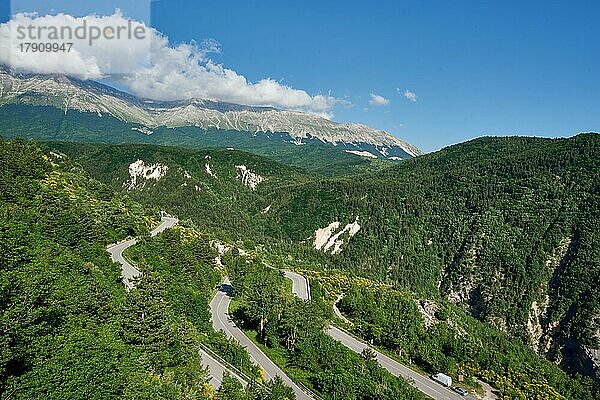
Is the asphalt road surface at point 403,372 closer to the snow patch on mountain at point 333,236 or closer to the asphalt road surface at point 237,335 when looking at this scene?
the asphalt road surface at point 237,335

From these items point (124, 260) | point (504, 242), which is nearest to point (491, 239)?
point (504, 242)

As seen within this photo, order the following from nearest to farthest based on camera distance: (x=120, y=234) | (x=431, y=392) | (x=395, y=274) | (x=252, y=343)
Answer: (x=431, y=392), (x=252, y=343), (x=120, y=234), (x=395, y=274)

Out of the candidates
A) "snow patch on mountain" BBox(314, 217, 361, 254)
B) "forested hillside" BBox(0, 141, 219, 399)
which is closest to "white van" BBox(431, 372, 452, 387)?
"forested hillside" BBox(0, 141, 219, 399)

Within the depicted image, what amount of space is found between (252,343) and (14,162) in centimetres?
4988

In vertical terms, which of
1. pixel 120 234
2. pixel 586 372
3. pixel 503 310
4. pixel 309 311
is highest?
pixel 120 234

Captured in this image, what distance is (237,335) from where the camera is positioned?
5431cm

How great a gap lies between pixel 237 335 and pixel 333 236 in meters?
133

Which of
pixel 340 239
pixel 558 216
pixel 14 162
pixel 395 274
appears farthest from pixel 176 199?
pixel 558 216

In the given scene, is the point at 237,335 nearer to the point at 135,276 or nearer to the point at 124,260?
the point at 135,276

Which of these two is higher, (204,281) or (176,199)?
(176,199)

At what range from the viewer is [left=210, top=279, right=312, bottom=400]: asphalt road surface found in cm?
4418

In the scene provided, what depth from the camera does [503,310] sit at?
134m

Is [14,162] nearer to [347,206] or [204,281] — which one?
[204,281]

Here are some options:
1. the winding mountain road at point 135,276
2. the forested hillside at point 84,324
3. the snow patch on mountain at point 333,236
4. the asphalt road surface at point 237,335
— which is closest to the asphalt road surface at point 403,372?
the asphalt road surface at point 237,335
